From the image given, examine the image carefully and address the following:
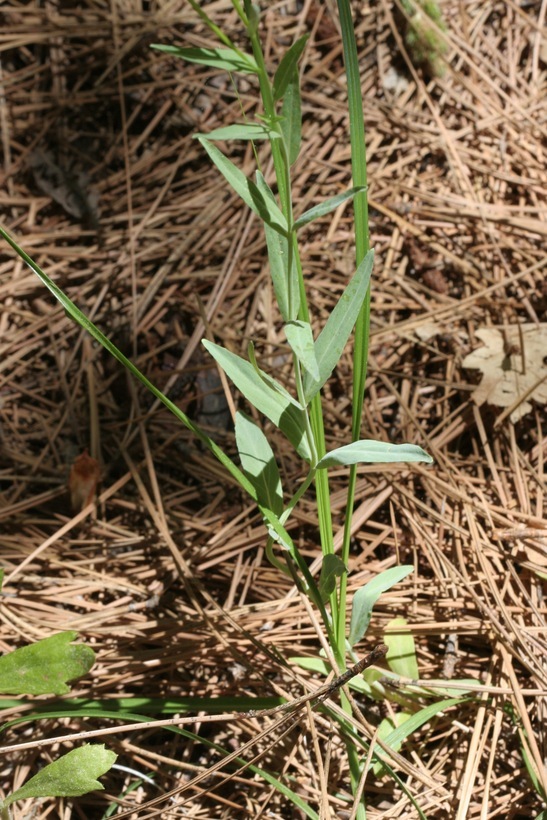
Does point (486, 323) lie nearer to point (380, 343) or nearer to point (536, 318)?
point (536, 318)

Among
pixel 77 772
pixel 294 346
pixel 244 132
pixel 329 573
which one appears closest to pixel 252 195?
pixel 244 132

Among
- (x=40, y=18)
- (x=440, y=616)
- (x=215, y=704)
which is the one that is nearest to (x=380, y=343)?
(x=440, y=616)

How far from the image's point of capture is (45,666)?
3.17ft

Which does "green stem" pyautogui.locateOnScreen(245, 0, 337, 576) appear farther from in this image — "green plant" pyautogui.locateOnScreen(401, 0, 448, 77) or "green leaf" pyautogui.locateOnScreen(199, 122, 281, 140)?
"green plant" pyautogui.locateOnScreen(401, 0, 448, 77)

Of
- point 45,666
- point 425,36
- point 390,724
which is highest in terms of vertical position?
point 425,36

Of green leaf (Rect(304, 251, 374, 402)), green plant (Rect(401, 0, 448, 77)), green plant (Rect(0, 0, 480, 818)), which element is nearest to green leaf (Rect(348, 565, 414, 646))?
green plant (Rect(0, 0, 480, 818))

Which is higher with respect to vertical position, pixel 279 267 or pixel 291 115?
pixel 291 115

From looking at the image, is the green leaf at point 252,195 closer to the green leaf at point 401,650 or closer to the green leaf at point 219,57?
the green leaf at point 219,57

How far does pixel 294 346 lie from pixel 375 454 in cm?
16

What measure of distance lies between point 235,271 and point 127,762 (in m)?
1.01

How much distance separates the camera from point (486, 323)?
1.47 m

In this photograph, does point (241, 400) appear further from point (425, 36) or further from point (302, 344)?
point (425, 36)

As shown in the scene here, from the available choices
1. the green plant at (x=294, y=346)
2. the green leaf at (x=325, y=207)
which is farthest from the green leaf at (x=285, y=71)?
the green leaf at (x=325, y=207)

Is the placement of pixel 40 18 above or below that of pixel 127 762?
above
